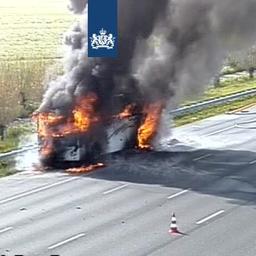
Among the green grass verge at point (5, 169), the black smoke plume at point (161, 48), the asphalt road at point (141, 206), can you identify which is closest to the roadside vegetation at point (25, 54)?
the green grass verge at point (5, 169)

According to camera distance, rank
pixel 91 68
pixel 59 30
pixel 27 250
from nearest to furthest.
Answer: pixel 27 250 < pixel 91 68 < pixel 59 30

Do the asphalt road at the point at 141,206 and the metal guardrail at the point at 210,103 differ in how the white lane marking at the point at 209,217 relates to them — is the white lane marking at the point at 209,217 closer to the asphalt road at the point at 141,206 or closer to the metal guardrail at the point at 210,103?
the asphalt road at the point at 141,206

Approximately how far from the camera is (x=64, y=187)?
2558 centimetres

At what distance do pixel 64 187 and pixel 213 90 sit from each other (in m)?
25.9

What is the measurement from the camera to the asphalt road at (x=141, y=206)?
1897 centimetres

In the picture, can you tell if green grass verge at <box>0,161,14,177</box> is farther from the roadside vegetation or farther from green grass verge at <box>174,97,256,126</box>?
green grass verge at <box>174,97,256,126</box>

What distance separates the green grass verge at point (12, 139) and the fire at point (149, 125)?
183 inches

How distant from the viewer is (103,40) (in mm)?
32031

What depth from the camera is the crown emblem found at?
3216cm

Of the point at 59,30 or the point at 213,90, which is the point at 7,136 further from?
the point at 59,30

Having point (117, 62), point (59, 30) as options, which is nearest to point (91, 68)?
point (117, 62)

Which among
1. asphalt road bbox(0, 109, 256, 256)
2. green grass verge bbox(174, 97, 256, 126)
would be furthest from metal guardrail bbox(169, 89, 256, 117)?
asphalt road bbox(0, 109, 256, 256)

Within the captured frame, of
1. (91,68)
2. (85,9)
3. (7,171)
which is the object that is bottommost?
(7,171)

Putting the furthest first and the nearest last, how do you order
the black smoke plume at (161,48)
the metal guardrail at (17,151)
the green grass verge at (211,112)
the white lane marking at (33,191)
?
the green grass verge at (211,112) < the black smoke plume at (161,48) < the metal guardrail at (17,151) < the white lane marking at (33,191)
